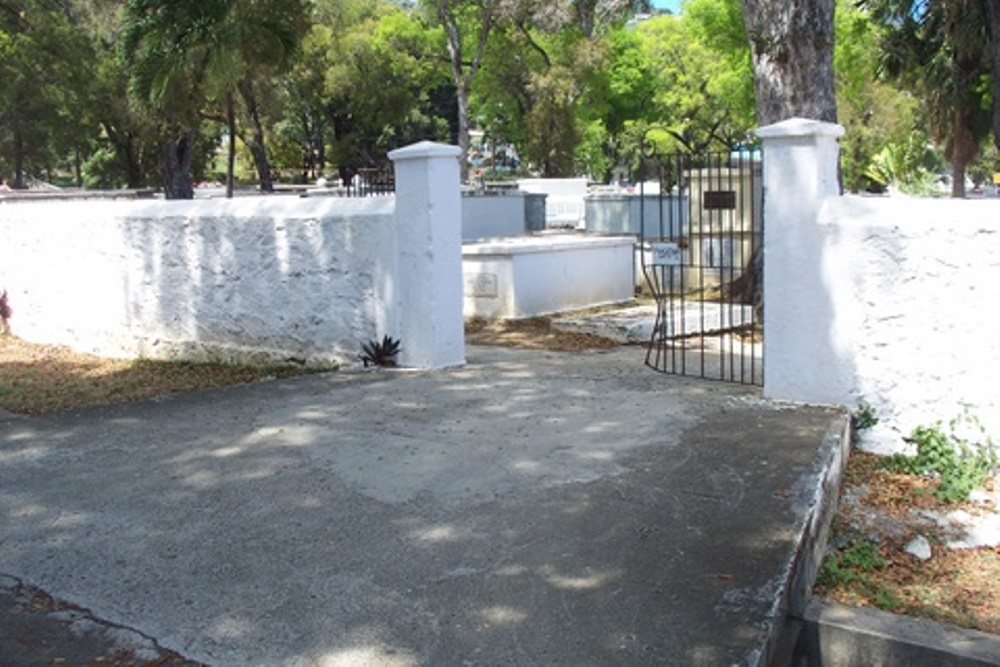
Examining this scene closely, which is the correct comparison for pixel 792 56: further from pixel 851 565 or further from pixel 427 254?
pixel 851 565

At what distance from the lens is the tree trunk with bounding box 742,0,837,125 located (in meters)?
10.4

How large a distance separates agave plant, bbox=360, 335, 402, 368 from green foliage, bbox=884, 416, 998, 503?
13.2 ft

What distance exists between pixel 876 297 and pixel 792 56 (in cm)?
510

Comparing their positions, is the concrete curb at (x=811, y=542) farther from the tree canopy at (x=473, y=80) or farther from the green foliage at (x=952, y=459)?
the tree canopy at (x=473, y=80)

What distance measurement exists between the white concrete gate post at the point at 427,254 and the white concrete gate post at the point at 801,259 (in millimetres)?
2625

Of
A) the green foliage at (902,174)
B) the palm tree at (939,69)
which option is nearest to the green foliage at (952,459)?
the palm tree at (939,69)

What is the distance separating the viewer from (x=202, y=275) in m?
9.81

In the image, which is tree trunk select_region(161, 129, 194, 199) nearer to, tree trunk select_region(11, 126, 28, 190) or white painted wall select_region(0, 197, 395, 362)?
tree trunk select_region(11, 126, 28, 190)

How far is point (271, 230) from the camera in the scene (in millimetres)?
9102

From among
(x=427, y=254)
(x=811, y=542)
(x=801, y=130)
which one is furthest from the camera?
(x=427, y=254)

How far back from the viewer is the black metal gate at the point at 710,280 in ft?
27.3

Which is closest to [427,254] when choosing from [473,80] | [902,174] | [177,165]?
[177,165]

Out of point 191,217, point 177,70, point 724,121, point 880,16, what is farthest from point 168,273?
point 724,121

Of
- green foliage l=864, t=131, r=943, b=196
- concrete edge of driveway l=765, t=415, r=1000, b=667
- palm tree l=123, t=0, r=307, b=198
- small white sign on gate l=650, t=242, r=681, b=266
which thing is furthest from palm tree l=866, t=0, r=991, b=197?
concrete edge of driveway l=765, t=415, r=1000, b=667
